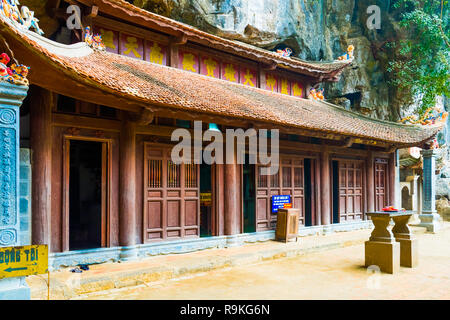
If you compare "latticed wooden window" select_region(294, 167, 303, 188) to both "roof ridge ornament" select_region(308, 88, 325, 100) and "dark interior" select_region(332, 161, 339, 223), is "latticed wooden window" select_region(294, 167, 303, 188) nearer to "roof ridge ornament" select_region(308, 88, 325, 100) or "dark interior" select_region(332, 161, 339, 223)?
"dark interior" select_region(332, 161, 339, 223)

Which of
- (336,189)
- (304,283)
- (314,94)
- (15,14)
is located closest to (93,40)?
(15,14)

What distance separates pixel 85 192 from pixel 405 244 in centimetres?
785

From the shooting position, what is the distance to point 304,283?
5781mm

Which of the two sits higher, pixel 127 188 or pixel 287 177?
pixel 287 177

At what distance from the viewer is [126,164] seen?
22.5 feet

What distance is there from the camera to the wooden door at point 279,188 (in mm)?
9297

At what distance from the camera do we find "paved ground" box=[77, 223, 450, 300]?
5.10 m

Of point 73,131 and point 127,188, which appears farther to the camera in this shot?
point 127,188

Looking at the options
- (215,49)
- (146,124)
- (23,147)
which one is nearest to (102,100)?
(146,124)

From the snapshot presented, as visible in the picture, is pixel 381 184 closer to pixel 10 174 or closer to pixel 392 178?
pixel 392 178

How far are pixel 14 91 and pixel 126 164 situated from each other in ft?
9.39

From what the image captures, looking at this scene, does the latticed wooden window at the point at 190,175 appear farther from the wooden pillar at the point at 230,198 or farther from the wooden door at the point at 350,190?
the wooden door at the point at 350,190

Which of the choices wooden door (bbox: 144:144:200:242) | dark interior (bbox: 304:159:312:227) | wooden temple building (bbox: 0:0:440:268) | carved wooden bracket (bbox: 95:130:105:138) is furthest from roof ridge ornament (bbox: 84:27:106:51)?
dark interior (bbox: 304:159:312:227)

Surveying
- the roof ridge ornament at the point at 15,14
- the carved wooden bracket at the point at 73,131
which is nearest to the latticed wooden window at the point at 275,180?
the carved wooden bracket at the point at 73,131
